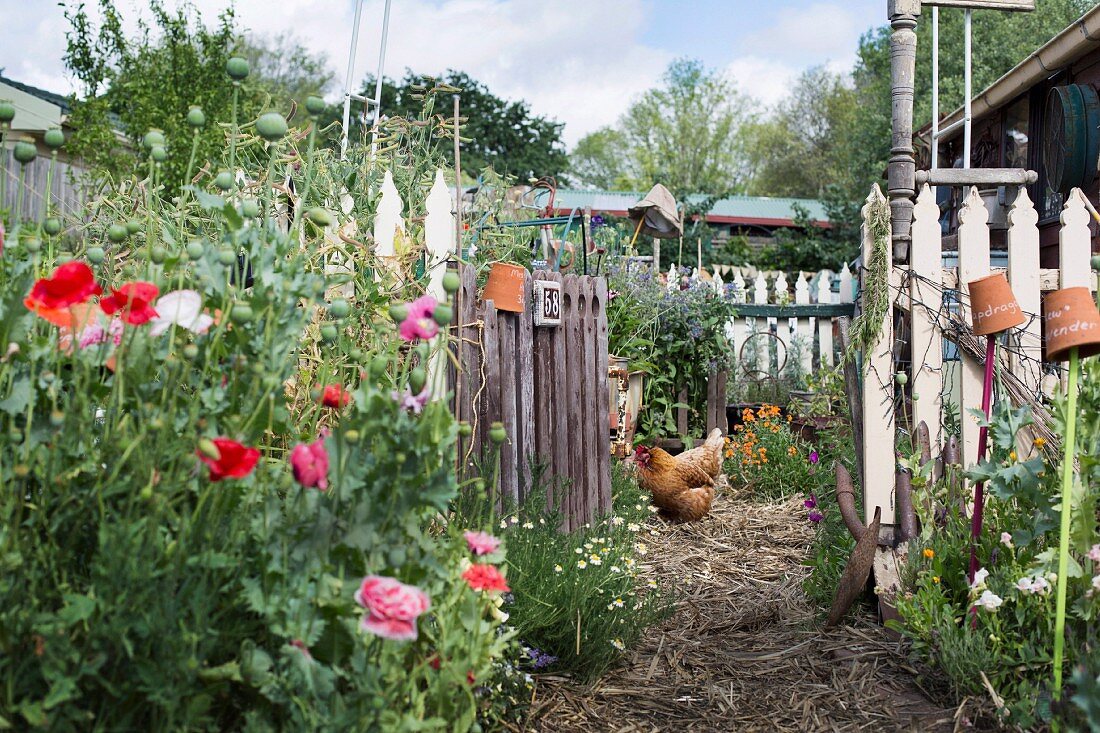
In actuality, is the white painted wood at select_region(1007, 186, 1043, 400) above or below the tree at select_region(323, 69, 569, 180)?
below

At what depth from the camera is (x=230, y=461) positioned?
132 cm

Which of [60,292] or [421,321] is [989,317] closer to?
[421,321]

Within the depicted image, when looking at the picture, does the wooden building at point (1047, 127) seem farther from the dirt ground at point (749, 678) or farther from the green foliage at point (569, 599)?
the green foliage at point (569, 599)

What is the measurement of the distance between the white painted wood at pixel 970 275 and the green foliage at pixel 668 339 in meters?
2.80

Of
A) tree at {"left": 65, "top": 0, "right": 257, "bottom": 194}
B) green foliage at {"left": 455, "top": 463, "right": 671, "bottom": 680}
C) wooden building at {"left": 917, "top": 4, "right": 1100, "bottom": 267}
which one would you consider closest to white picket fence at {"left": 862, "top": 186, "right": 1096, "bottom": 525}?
green foliage at {"left": 455, "top": 463, "right": 671, "bottom": 680}

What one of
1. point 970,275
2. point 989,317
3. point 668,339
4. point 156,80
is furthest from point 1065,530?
point 156,80

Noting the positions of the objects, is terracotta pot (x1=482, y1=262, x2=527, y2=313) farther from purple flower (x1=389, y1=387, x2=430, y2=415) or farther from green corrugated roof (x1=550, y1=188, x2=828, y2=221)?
green corrugated roof (x1=550, y1=188, x2=828, y2=221)

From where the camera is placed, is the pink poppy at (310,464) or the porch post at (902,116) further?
the porch post at (902,116)

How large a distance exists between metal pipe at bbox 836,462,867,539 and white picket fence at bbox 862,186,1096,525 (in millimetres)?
136

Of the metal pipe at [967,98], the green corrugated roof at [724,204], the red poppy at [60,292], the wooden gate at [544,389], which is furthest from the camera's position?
the green corrugated roof at [724,204]

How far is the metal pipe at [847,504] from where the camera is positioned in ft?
9.91

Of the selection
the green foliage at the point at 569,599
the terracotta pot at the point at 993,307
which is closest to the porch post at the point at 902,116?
the terracotta pot at the point at 993,307

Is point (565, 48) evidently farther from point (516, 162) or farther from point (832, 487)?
point (832, 487)

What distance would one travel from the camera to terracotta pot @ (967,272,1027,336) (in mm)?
2598
